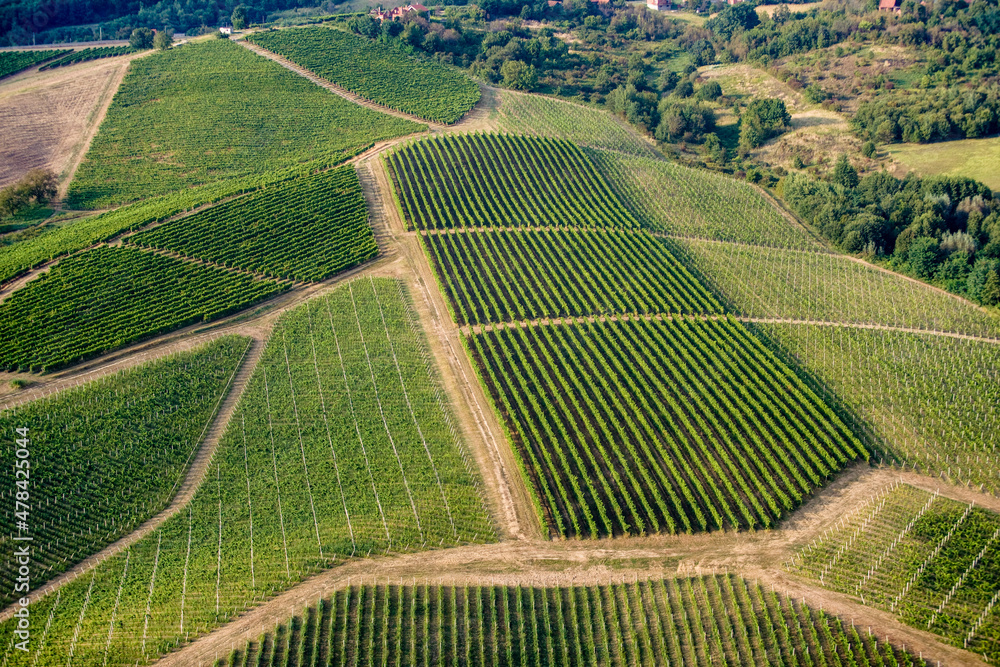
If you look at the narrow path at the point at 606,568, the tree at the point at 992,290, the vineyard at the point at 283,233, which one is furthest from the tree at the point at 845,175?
the vineyard at the point at 283,233

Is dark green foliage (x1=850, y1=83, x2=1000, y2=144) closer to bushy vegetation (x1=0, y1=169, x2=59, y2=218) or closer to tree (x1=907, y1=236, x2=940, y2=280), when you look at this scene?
tree (x1=907, y1=236, x2=940, y2=280)

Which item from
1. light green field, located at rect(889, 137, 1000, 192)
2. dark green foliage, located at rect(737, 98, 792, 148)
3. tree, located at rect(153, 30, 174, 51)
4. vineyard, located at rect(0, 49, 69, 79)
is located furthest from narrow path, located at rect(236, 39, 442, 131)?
light green field, located at rect(889, 137, 1000, 192)

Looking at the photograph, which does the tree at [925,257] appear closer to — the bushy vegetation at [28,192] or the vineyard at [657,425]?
the vineyard at [657,425]

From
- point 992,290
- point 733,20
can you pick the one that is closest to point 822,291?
point 992,290

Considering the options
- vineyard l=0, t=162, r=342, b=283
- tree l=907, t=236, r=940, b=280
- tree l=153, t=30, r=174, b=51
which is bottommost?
tree l=907, t=236, r=940, b=280

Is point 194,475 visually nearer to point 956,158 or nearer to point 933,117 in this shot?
point 956,158

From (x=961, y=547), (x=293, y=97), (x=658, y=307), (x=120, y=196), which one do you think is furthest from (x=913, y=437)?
(x=293, y=97)

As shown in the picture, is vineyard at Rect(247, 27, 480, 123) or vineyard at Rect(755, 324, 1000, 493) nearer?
vineyard at Rect(755, 324, 1000, 493)
